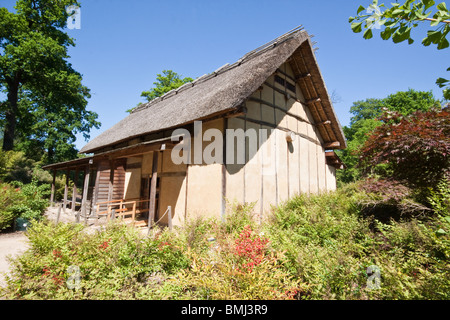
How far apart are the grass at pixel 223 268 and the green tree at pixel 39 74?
1799 centimetres

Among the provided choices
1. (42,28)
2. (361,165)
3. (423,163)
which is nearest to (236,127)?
(361,165)

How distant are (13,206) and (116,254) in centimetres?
906

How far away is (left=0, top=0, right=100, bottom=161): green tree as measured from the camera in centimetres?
1532

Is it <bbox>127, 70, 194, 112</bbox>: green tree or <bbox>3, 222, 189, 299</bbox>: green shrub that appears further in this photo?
<bbox>127, 70, 194, 112</bbox>: green tree

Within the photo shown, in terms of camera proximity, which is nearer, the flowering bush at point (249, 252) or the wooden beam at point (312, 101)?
the flowering bush at point (249, 252)

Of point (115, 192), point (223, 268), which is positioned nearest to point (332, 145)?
point (223, 268)

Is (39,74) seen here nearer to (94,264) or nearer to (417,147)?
(94,264)

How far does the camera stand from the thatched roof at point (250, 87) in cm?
644

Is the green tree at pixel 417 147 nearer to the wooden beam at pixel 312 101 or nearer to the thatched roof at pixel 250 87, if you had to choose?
the thatched roof at pixel 250 87

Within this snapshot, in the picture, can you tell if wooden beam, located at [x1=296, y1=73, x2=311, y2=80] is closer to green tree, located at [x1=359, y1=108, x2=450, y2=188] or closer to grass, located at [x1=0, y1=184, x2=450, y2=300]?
green tree, located at [x1=359, y1=108, x2=450, y2=188]

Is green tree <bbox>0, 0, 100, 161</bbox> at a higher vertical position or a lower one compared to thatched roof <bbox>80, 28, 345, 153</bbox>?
higher

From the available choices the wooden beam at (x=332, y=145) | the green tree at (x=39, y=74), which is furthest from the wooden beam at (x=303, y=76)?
the green tree at (x=39, y=74)

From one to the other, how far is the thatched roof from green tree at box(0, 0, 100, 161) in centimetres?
837

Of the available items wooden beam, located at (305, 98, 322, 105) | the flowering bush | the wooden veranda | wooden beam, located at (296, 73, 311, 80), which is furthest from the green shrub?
wooden beam, located at (305, 98, 322, 105)
